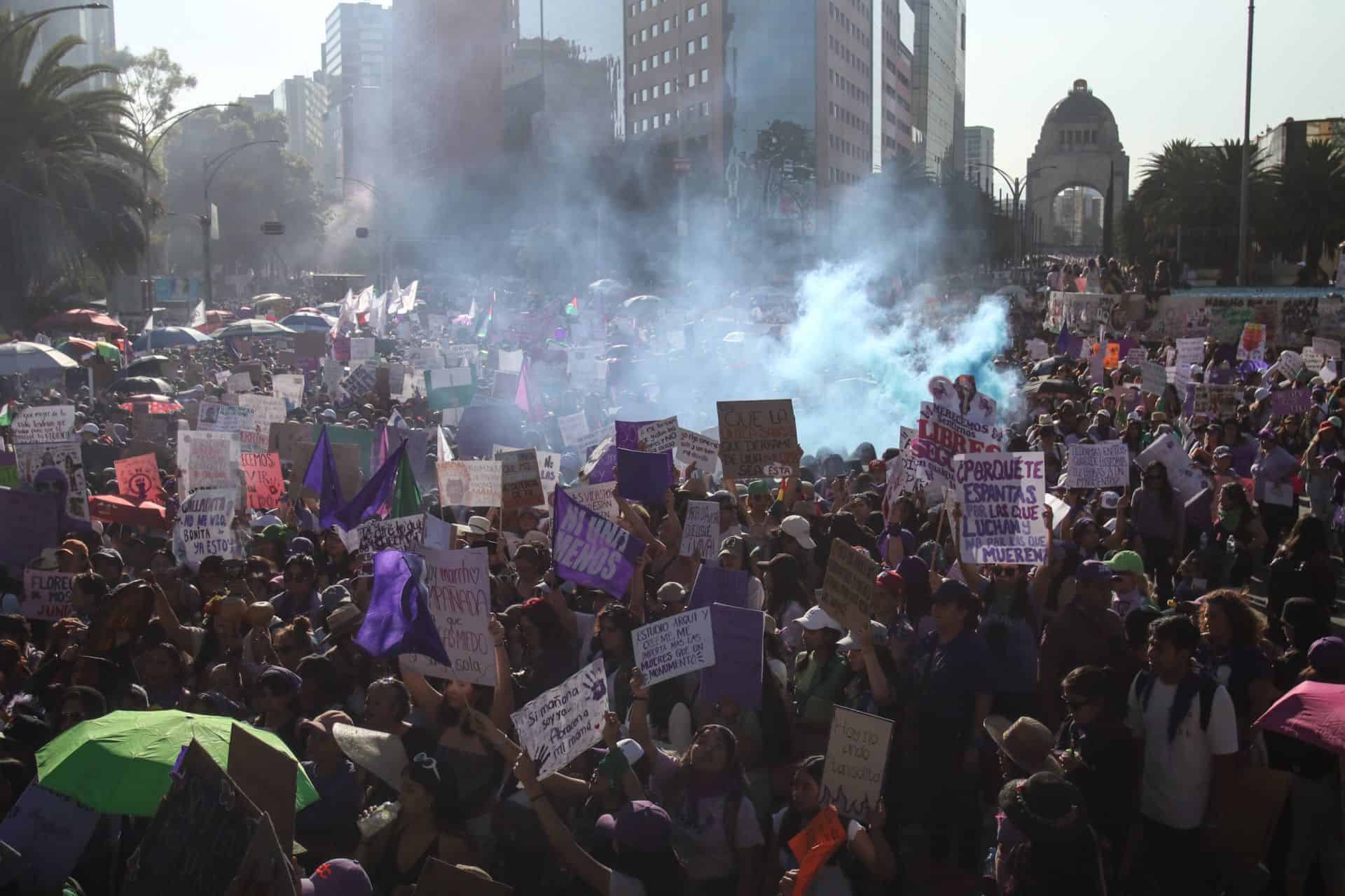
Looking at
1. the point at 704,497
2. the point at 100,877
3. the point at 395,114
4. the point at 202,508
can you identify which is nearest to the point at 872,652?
the point at 100,877

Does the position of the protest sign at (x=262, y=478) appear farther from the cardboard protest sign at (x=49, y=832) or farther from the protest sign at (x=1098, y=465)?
the cardboard protest sign at (x=49, y=832)

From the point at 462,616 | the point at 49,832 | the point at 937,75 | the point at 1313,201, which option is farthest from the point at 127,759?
the point at 937,75

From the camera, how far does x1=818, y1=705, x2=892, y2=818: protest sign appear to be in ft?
16.1

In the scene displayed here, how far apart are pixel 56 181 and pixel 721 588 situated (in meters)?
35.7

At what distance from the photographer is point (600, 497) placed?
9.64 meters

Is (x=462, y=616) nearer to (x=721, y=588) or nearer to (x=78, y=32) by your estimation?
(x=721, y=588)

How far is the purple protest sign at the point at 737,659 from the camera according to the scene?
5844 millimetres

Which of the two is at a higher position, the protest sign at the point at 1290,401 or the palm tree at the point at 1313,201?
the palm tree at the point at 1313,201

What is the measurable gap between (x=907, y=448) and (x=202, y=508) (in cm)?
499

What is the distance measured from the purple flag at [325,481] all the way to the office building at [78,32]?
59.1 metres

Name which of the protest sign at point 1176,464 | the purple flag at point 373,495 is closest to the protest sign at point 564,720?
the purple flag at point 373,495

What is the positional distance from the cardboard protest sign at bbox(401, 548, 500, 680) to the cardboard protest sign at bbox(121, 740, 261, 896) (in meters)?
1.99

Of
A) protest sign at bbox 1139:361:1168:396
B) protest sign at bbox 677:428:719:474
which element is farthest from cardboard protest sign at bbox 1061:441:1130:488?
protest sign at bbox 1139:361:1168:396

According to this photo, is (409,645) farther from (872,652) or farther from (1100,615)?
(1100,615)
